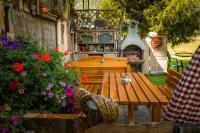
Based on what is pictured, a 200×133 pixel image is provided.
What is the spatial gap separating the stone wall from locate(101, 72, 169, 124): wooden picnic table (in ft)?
5.60

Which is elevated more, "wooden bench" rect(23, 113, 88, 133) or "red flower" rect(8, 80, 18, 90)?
"red flower" rect(8, 80, 18, 90)

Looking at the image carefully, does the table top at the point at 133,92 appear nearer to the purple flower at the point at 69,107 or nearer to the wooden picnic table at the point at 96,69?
the purple flower at the point at 69,107

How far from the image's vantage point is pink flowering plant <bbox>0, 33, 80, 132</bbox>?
3094mm

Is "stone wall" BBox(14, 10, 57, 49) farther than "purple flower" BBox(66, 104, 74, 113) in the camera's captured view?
Yes

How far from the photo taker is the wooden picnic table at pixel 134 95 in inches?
157

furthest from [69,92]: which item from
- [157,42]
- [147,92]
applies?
[157,42]

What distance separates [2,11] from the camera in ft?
14.2

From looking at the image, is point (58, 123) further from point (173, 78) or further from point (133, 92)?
point (173, 78)

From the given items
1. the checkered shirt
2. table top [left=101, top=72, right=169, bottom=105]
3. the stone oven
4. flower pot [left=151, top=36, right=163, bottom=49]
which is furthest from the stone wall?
flower pot [left=151, top=36, right=163, bottom=49]

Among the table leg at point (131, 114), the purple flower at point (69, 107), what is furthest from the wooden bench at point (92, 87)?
the purple flower at point (69, 107)

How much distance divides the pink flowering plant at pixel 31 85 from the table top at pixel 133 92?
0.76m

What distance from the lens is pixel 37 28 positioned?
263 inches

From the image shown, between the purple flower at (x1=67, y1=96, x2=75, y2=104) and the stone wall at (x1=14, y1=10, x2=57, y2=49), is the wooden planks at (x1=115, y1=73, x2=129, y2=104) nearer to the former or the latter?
the purple flower at (x1=67, y1=96, x2=75, y2=104)

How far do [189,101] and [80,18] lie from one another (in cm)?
1346
